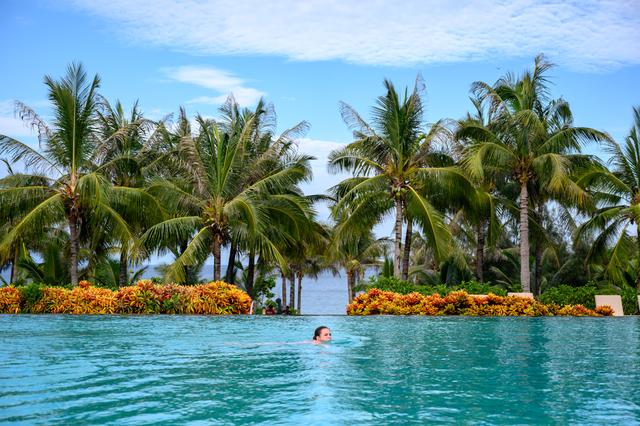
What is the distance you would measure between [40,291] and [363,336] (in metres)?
10.8

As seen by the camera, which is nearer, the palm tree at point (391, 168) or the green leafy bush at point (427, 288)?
the green leafy bush at point (427, 288)

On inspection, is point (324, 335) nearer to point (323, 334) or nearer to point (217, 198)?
point (323, 334)

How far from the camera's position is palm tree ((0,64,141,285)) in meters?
23.0

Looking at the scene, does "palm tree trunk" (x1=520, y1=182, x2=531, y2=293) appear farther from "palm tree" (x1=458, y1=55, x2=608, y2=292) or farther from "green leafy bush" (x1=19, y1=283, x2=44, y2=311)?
"green leafy bush" (x1=19, y1=283, x2=44, y2=311)

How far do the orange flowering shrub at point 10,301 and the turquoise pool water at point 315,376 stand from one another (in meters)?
4.29

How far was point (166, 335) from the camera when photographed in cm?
1452

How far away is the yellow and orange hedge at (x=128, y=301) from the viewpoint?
20.1m

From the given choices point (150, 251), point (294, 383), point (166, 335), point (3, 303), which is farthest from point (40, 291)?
point (294, 383)

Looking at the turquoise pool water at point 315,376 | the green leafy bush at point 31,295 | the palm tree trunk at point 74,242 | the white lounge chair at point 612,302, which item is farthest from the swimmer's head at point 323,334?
the palm tree trunk at point 74,242

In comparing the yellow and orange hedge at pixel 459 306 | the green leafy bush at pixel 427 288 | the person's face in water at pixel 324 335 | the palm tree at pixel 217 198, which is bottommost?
the person's face in water at pixel 324 335

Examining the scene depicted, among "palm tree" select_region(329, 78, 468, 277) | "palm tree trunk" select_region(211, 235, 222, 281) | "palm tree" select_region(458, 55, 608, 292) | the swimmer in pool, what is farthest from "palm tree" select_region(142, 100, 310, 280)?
the swimmer in pool

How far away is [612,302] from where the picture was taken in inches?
856

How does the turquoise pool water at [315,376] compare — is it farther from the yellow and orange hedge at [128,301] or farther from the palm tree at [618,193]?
the palm tree at [618,193]

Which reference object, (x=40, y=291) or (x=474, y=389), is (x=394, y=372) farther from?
(x=40, y=291)
